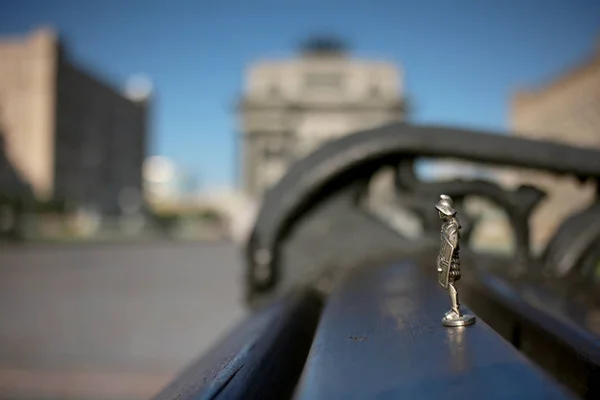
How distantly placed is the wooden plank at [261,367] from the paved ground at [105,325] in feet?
8.95

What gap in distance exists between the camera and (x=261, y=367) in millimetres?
643

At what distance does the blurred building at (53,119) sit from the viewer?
39406 millimetres

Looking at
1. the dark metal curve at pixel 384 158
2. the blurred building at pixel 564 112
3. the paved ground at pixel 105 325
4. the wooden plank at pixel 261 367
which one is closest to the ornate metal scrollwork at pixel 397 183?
the dark metal curve at pixel 384 158

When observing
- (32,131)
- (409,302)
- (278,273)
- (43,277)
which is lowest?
(43,277)

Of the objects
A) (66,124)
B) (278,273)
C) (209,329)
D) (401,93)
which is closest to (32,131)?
(66,124)

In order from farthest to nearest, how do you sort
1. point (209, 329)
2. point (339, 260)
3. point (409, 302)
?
point (209, 329) < point (339, 260) < point (409, 302)

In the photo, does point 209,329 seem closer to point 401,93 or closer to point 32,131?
point 401,93

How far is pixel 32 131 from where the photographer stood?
3956 cm

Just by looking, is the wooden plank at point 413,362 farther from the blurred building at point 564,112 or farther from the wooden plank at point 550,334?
the blurred building at point 564,112

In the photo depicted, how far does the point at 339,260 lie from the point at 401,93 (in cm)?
3209

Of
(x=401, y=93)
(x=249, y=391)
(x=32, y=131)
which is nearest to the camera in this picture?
(x=249, y=391)

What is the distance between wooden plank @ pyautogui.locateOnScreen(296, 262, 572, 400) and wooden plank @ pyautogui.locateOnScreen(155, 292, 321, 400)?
8 centimetres

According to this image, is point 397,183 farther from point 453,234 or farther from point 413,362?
point 413,362

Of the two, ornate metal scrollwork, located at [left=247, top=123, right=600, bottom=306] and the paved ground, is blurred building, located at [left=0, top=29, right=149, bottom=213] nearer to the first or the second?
the paved ground
